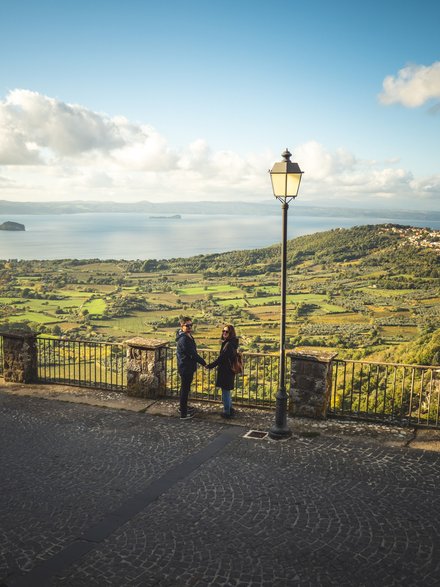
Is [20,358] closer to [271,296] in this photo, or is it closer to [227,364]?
[227,364]

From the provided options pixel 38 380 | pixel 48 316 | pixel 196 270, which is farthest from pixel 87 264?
pixel 38 380

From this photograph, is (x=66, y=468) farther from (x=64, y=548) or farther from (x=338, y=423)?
(x=338, y=423)

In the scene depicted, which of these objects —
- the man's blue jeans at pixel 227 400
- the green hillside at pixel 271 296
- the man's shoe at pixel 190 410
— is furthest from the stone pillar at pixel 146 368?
the green hillside at pixel 271 296

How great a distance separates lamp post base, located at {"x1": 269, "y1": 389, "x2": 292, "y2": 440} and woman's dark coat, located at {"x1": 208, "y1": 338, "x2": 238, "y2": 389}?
3.72 ft

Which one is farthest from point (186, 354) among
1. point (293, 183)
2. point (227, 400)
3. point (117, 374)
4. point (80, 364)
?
point (80, 364)

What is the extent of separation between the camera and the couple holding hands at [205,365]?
30.4ft

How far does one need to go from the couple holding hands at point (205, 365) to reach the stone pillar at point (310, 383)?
113 centimetres

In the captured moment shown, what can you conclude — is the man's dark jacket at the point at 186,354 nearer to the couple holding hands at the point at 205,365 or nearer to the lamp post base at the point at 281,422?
the couple holding hands at the point at 205,365

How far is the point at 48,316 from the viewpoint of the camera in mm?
55250

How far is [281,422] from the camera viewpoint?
8.45m

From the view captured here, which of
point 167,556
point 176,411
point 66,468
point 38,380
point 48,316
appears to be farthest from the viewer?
point 48,316

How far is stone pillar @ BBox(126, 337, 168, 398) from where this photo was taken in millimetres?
10445

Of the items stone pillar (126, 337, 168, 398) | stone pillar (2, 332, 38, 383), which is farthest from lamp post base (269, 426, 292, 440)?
stone pillar (2, 332, 38, 383)

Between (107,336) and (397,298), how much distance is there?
115ft
